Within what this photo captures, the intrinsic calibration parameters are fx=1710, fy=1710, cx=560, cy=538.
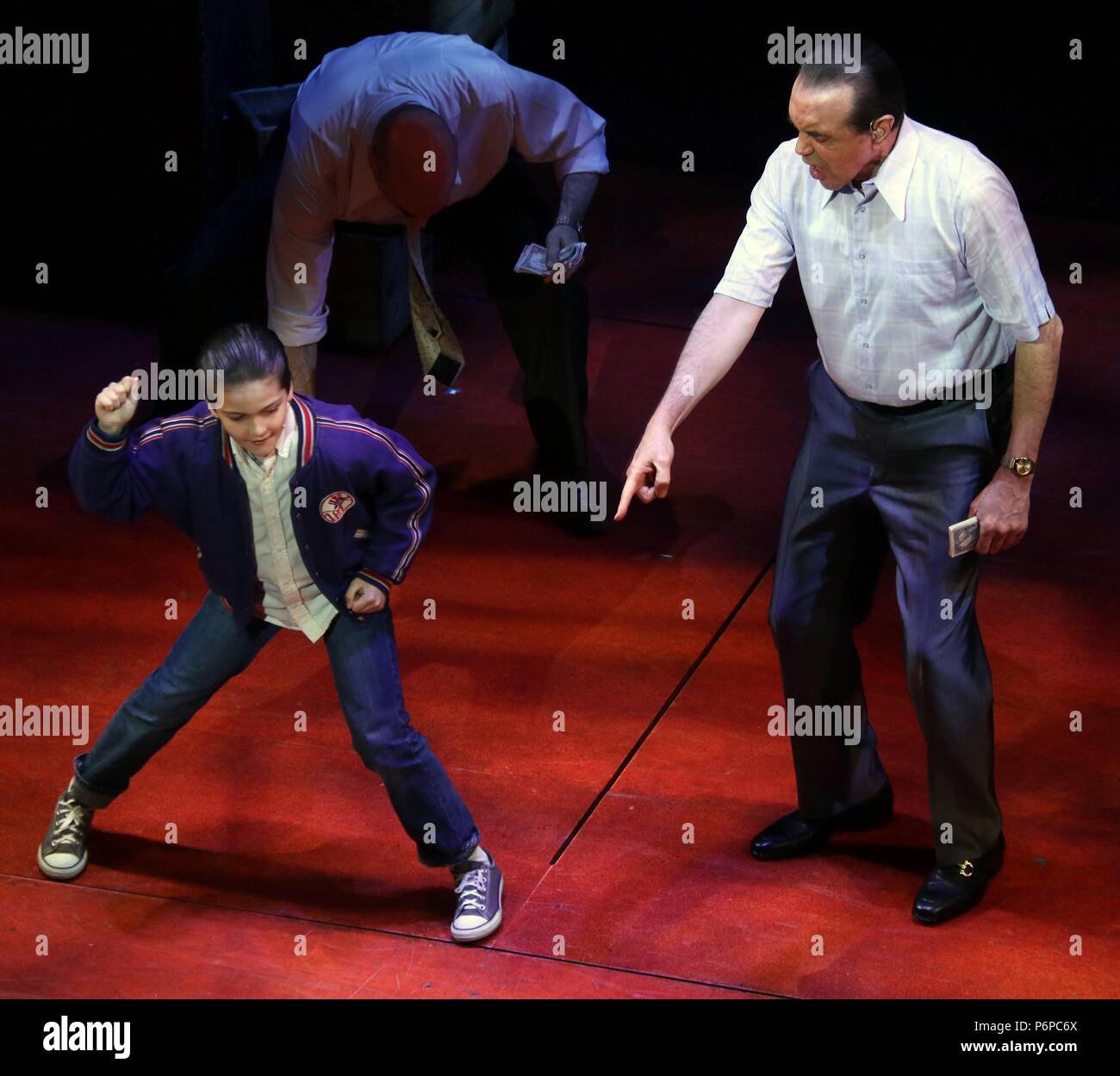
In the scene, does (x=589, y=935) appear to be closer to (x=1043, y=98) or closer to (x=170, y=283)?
(x=170, y=283)

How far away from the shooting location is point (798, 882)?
399 cm

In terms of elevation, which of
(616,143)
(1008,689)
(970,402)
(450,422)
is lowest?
(1008,689)

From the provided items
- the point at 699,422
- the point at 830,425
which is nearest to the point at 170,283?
the point at 699,422

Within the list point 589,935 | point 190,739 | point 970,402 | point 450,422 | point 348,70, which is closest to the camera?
point 970,402

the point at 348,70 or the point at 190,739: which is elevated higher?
the point at 348,70

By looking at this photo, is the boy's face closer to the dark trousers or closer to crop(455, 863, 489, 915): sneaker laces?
crop(455, 863, 489, 915): sneaker laces

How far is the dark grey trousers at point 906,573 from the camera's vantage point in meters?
3.53

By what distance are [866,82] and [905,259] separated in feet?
1.17

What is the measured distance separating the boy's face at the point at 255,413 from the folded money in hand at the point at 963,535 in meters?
1.36

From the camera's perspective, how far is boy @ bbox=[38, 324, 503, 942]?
3367 mm

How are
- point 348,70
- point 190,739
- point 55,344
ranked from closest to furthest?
point 190,739 → point 348,70 → point 55,344

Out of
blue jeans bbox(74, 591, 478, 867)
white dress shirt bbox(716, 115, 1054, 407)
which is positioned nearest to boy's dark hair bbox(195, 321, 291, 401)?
blue jeans bbox(74, 591, 478, 867)

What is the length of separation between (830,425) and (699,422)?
2558 millimetres

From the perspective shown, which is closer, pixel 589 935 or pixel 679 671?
pixel 589 935
